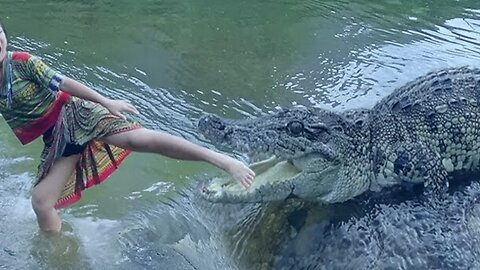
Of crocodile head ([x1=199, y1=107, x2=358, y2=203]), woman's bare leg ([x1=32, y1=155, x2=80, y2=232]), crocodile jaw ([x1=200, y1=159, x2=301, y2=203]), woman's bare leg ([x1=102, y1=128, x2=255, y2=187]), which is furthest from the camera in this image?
woman's bare leg ([x1=32, y1=155, x2=80, y2=232])

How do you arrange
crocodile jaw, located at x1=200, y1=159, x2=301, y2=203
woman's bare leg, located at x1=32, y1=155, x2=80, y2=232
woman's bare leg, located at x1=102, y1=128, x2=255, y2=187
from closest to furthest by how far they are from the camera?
woman's bare leg, located at x1=102, y1=128, x2=255, y2=187 < crocodile jaw, located at x1=200, y1=159, x2=301, y2=203 < woman's bare leg, located at x1=32, y1=155, x2=80, y2=232

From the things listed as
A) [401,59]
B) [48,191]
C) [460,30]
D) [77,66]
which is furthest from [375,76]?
[48,191]

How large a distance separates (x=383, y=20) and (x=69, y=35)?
9.10 ft

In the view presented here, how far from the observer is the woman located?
116 inches


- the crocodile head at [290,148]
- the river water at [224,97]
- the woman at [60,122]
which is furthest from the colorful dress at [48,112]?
the river water at [224,97]

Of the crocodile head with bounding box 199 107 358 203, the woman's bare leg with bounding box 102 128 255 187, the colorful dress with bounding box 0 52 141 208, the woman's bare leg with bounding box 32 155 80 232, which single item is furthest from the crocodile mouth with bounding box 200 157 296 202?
the woman's bare leg with bounding box 32 155 80 232

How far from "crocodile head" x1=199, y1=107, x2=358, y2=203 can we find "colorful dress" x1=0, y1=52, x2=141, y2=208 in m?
0.40

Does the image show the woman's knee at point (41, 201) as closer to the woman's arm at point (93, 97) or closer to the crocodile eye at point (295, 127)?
the woman's arm at point (93, 97)

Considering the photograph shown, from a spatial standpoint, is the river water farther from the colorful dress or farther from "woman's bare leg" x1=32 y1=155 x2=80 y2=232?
the colorful dress

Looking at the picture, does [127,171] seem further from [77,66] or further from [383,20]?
[383,20]

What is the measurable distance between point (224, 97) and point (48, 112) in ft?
6.68

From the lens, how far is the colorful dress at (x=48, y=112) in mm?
2994

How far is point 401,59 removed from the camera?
580cm

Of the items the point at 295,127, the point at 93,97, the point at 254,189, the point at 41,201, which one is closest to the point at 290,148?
the point at 295,127
